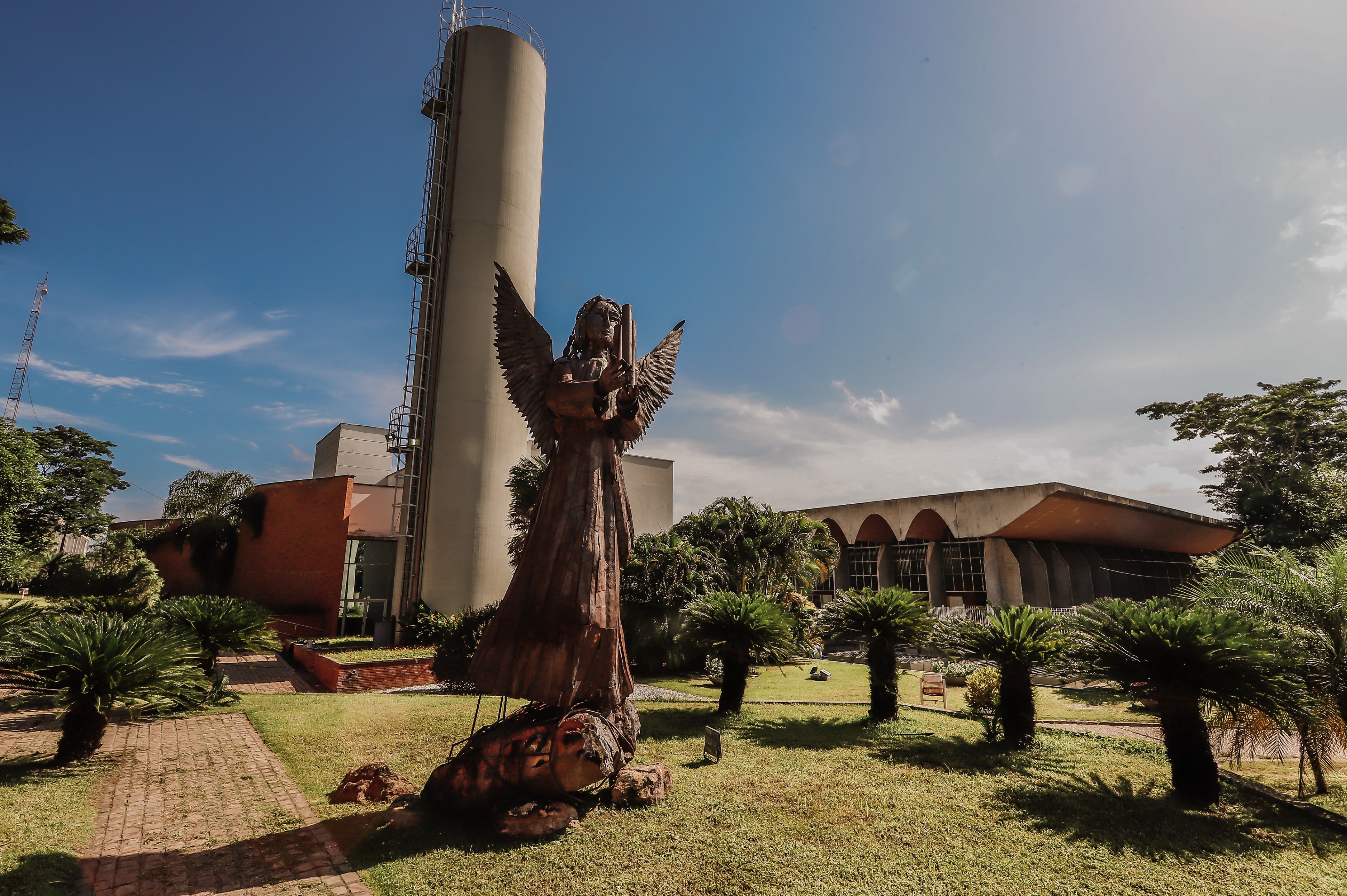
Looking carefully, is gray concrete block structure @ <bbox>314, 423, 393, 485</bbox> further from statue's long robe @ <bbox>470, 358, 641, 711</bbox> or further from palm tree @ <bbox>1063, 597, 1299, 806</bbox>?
palm tree @ <bbox>1063, 597, 1299, 806</bbox>

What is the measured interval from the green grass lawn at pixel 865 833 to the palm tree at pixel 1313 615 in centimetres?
102

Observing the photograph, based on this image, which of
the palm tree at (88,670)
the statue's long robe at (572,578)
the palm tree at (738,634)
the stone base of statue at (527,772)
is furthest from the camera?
the palm tree at (738,634)

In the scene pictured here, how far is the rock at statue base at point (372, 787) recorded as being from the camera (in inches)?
261

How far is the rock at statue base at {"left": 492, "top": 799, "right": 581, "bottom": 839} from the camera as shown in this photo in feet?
18.6

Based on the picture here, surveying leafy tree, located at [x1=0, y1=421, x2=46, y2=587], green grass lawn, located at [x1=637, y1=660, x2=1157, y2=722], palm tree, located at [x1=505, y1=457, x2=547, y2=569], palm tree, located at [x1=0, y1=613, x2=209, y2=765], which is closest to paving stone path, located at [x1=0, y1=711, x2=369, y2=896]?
palm tree, located at [x1=0, y1=613, x2=209, y2=765]

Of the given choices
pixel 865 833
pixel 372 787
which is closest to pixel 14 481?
pixel 372 787

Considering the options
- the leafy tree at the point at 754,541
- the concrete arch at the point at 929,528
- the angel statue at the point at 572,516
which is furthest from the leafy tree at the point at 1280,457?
the angel statue at the point at 572,516

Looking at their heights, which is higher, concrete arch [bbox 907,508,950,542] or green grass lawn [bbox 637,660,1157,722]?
concrete arch [bbox 907,508,950,542]

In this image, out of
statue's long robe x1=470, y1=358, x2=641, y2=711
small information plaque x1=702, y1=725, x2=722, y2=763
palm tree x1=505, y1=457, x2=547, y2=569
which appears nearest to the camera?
statue's long robe x1=470, y1=358, x2=641, y2=711

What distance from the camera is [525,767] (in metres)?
6.01

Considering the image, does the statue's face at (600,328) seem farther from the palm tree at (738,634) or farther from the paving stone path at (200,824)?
the palm tree at (738,634)

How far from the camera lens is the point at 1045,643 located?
938cm

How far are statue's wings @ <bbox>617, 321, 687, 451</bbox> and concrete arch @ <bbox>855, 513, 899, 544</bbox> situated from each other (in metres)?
27.9

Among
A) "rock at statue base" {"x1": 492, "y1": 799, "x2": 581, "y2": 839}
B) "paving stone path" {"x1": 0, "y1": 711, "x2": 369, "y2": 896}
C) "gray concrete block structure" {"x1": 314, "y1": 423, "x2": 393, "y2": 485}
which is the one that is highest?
"gray concrete block structure" {"x1": 314, "y1": 423, "x2": 393, "y2": 485}
